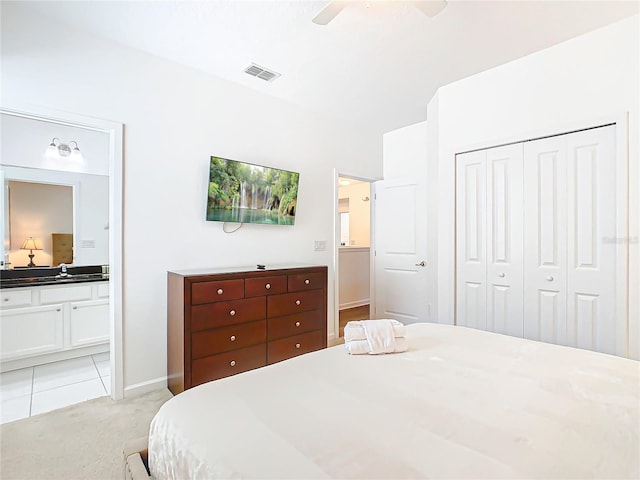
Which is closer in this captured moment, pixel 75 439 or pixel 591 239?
pixel 75 439

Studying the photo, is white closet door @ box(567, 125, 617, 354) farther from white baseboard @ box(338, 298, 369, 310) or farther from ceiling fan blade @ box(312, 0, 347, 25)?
white baseboard @ box(338, 298, 369, 310)

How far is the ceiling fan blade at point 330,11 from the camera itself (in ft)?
5.80

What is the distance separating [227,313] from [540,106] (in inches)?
119

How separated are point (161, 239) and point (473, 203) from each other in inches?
111

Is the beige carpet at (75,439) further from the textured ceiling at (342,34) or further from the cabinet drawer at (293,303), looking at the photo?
the textured ceiling at (342,34)

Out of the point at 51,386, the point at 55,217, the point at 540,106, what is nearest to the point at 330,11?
the point at 540,106

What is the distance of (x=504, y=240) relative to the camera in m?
2.98

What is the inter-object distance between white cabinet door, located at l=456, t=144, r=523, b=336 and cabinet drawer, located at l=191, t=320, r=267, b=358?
1.94 meters

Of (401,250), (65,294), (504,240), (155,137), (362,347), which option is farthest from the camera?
(401,250)

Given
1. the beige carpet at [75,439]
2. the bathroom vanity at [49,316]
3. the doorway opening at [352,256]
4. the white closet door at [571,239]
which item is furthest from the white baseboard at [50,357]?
the white closet door at [571,239]

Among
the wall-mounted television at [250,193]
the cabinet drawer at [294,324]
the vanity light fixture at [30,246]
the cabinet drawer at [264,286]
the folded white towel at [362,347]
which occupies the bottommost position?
the cabinet drawer at [294,324]

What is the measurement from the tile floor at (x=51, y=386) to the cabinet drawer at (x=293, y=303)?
4.72 ft

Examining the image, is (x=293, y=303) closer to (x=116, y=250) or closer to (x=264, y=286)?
(x=264, y=286)

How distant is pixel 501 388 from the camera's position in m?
1.19
